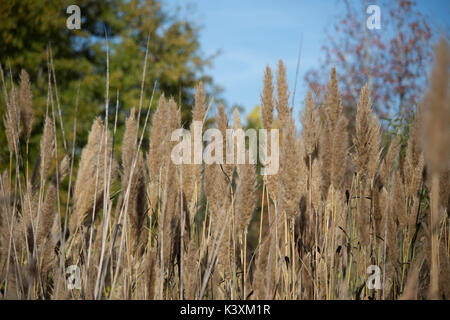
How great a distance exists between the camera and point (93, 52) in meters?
12.9

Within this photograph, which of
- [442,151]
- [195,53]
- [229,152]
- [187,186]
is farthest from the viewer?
[195,53]

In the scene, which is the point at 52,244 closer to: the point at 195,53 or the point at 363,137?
the point at 363,137

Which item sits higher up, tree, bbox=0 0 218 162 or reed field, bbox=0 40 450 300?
tree, bbox=0 0 218 162

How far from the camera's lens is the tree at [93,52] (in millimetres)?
11055

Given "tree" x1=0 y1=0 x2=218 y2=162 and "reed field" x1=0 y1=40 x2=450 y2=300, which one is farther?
"tree" x1=0 y1=0 x2=218 y2=162

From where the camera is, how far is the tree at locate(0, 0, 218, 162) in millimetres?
11055

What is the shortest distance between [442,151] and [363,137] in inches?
31.7

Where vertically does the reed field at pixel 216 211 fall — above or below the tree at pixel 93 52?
below

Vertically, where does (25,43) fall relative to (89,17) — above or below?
below

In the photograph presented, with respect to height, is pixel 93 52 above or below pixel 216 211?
above

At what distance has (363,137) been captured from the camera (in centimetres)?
171

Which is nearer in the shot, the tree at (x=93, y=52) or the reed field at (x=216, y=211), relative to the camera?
the reed field at (x=216, y=211)

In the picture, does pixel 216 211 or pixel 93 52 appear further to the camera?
pixel 93 52
